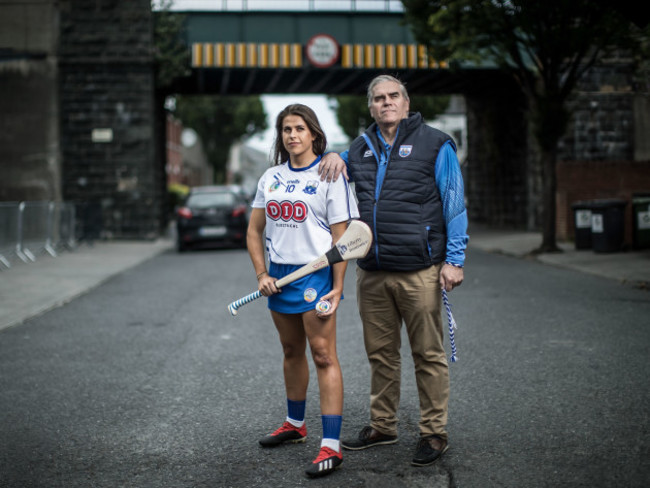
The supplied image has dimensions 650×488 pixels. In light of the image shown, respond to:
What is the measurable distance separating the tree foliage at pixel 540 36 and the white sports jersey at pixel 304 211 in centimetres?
1109

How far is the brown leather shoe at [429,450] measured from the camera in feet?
11.7

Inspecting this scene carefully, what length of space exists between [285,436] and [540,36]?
12.4 metres

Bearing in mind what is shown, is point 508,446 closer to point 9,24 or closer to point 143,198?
point 143,198

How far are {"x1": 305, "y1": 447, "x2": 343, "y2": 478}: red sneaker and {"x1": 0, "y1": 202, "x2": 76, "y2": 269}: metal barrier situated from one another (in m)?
11.5

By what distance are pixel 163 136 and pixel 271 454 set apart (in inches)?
839

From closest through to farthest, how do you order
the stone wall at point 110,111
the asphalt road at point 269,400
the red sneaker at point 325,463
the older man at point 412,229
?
the red sneaker at point 325,463, the asphalt road at point 269,400, the older man at point 412,229, the stone wall at point 110,111

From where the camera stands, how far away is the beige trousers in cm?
371

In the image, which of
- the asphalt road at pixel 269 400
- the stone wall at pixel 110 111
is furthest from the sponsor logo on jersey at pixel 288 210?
the stone wall at pixel 110 111

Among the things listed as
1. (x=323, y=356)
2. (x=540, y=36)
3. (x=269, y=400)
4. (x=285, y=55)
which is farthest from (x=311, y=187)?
(x=285, y=55)

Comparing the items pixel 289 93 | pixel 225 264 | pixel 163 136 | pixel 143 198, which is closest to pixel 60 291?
pixel 225 264

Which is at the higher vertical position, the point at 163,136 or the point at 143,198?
the point at 163,136

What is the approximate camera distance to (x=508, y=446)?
3.84 meters

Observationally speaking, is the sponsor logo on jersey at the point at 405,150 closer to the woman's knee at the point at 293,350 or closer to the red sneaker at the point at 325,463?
the woman's knee at the point at 293,350

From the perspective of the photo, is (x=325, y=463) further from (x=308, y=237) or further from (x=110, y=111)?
(x=110, y=111)
